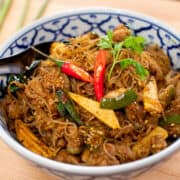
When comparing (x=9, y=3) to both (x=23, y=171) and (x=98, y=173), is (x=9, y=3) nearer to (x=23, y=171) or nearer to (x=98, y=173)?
(x=23, y=171)

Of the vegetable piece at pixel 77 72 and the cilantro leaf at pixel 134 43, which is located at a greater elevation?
the cilantro leaf at pixel 134 43

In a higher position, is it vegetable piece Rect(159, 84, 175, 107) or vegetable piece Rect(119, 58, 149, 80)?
vegetable piece Rect(119, 58, 149, 80)

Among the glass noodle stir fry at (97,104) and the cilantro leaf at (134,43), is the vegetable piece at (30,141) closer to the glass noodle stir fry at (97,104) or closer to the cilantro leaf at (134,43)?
the glass noodle stir fry at (97,104)

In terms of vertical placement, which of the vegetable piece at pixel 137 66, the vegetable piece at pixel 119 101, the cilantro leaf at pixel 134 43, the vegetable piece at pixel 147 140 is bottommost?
the vegetable piece at pixel 147 140

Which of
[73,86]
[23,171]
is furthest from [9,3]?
[23,171]

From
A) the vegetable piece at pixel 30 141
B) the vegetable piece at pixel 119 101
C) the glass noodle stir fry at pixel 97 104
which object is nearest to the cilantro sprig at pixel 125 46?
the glass noodle stir fry at pixel 97 104

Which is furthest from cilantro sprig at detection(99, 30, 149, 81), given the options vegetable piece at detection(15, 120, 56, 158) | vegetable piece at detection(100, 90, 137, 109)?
vegetable piece at detection(15, 120, 56, 158)

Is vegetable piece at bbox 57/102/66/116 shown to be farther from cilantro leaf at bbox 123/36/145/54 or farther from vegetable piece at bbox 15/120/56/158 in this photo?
cilantro leaf at bbox 123/36/145/54
